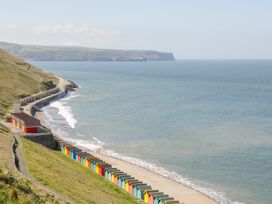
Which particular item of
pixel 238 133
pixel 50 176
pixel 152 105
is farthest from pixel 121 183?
pixel 152 105

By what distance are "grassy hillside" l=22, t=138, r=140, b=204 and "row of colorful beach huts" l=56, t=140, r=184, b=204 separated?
3.58 feet

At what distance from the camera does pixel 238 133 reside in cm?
7756

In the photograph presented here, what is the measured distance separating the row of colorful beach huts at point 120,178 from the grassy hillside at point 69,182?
1092 mm

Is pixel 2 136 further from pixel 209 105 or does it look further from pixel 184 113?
pixel 209 105

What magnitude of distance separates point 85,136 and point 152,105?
4884 centimetres

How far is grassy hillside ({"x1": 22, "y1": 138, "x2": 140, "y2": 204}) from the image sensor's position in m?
29.9

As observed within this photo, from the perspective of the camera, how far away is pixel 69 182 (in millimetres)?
33125

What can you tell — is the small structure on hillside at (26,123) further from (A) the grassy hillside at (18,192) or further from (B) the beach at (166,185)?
(A) the grassy hillside at (18,192)

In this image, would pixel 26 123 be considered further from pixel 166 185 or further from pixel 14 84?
pixel 14 84

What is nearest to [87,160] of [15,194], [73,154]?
[73,154]

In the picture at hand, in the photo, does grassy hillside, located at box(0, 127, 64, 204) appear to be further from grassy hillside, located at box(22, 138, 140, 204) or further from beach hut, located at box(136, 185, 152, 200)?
beach hut, located at box(136, 185, 152, 200)

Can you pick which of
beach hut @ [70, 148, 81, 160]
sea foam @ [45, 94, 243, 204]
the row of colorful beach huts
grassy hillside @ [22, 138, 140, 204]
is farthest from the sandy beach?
grassy hillside @ [22, 138, 140, 204]

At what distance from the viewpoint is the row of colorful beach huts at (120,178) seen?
3862 centimetres

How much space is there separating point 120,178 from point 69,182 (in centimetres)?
1077
